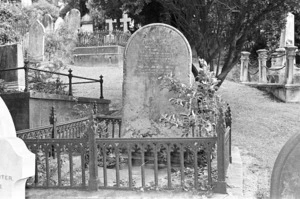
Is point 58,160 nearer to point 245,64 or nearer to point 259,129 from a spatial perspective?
point 259,129

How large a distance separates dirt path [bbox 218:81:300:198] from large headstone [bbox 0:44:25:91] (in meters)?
6.67

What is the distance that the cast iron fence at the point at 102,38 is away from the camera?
74.5ft

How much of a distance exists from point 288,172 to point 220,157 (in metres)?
2.09

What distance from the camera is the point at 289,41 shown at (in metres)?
18.7

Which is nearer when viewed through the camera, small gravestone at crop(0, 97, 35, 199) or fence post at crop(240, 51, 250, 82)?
small gravestone at crop(0, 97, 35, 199)

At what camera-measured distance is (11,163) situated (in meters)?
3.17

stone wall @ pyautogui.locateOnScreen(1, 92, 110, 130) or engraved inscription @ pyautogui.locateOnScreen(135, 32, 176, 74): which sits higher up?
engraved inscription @ pyautogui.locateOnScreen(135, 32, 176, 74)

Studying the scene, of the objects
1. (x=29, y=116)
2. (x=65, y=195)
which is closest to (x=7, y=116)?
(x=65, y=195)

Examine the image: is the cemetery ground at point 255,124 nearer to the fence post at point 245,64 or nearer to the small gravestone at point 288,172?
the fence post at point 245,64

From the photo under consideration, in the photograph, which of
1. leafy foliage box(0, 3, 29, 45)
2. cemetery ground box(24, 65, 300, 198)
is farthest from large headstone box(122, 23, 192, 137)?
leafy foliage box(0, 3, 29, 45)

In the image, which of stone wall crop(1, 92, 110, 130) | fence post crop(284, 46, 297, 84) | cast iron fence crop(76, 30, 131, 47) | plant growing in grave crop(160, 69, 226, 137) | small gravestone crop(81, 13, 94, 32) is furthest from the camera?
small gravestone crop(81, 13, 94, 32)

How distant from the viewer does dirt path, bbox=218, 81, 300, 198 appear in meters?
6.38

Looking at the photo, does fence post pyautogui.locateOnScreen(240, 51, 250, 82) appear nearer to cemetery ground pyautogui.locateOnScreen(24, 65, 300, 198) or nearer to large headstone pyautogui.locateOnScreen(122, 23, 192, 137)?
cemetery ground pyautogui.locateOnScreen(24, 65, 300, 198)

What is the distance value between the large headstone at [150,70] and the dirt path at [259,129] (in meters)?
2.12
